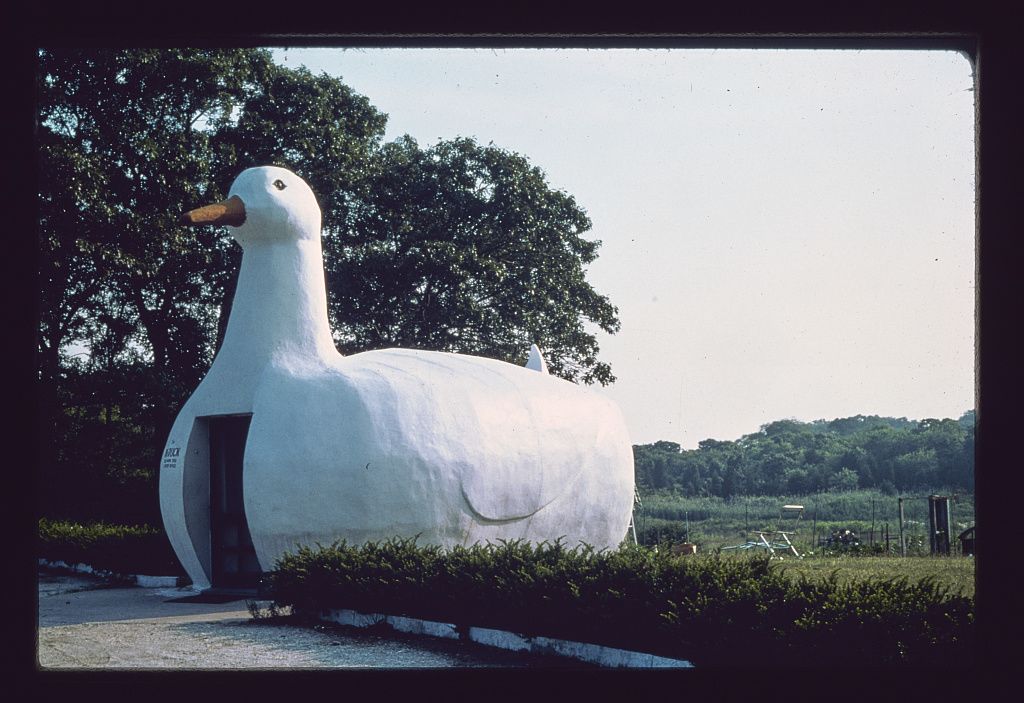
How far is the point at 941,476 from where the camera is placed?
17.7 meters

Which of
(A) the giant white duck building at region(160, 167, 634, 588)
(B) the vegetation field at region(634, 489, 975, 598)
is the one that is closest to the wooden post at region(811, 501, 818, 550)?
(B) the vegetation field at region(634, 489, 975, 598)

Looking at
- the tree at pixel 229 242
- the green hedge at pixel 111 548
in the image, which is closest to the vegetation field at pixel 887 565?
the tree at pixel 229 242

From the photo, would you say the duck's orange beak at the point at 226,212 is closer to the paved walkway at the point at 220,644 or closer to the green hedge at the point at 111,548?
the paved walkway at the point at 220,644

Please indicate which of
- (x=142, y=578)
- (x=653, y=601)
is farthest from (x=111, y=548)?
(x=653, y=601)

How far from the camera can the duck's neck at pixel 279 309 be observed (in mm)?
12688

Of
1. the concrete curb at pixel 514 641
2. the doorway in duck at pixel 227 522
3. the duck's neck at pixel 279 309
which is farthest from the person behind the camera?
the doorway in duck at pixel 227 522

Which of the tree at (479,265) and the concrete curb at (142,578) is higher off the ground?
the tree at (479,265)

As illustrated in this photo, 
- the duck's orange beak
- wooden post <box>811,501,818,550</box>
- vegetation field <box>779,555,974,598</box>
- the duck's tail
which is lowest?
vegetation field <box>779,555,974,598</box>

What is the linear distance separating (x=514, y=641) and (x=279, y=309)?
5374 millimetres

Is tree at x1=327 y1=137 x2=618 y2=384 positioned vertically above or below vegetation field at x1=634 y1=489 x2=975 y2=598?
above

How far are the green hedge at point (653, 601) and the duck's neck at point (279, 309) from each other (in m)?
2.53

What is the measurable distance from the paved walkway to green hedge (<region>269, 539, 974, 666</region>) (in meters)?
0.34

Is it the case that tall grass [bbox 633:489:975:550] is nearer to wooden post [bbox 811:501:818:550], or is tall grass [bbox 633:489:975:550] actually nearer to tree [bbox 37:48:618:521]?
wooden post [bbox 811:501:818:550]

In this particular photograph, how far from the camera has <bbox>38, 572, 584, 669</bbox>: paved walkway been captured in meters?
8.73
